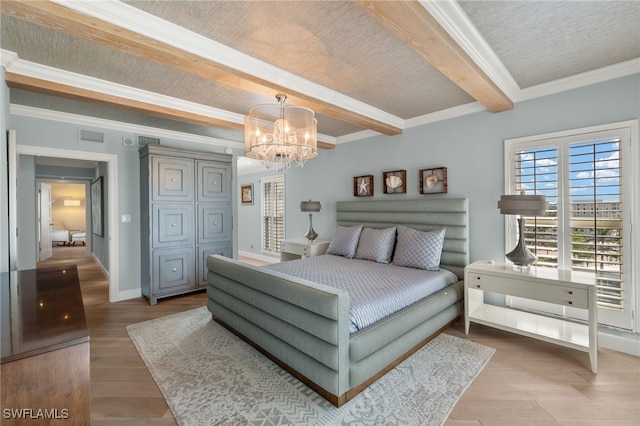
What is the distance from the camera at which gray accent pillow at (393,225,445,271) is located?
10.6 feet

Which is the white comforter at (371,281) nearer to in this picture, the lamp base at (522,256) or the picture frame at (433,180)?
the lamp base at (522,256)

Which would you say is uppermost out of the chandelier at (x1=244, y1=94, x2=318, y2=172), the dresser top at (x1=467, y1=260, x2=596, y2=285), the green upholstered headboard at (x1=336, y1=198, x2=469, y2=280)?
the chandelier at (x1=244, y1=94, x2=318, y2=172)

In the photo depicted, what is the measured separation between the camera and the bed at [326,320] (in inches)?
73.8

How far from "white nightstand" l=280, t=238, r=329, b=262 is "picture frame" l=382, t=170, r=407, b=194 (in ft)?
4.56

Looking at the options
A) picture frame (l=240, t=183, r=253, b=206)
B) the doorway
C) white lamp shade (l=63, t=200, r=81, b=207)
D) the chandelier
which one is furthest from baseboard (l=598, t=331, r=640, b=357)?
white lamp shade (l=63, t=200, r=81, b=207)

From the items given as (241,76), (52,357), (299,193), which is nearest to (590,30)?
(241,76)

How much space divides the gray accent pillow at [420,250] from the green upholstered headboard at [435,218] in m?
0.18

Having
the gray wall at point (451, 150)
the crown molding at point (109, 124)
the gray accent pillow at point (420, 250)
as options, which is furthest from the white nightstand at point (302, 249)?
the crown molding at point (109, 124)

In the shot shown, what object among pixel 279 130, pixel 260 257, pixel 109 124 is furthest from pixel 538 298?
pixel 260 257

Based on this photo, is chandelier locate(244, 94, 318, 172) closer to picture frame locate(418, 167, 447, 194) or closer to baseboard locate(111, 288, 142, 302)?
picture frame locate(418, 167, 447, 194)

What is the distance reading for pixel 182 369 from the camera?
7.57 ft

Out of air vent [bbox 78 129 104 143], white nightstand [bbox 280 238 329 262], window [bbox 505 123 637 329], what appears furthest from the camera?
white nightstand [bbox 280 238 329 262]

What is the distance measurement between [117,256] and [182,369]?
259 centimetres

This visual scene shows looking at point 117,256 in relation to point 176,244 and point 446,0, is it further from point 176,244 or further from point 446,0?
point 446,0
